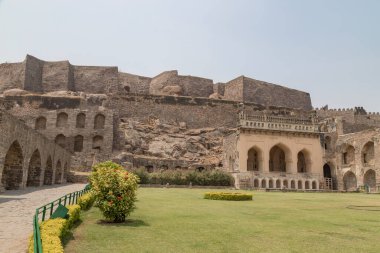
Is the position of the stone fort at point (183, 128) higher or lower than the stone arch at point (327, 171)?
higher

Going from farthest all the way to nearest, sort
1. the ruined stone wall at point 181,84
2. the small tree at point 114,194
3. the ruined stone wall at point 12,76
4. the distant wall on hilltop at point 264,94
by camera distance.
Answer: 1. the ruined stone wall at point 181,84
2. the distant wall on hilltop at point 264,94
3. the ruined stone wall at point 12,76
4. the small tree at point 114,194

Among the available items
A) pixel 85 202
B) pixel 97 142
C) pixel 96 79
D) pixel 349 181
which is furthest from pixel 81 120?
pixel 349 181

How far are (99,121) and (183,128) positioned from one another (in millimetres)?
10631

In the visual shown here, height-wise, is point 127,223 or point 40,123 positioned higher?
point 40,123

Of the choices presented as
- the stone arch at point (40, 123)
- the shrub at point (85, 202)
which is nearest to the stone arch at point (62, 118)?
the stone arch at point (40, 123)

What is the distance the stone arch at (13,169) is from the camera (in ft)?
62.4

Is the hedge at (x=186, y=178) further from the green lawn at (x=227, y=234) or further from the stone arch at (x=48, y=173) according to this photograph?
the green lawn at (x=227, y=234)

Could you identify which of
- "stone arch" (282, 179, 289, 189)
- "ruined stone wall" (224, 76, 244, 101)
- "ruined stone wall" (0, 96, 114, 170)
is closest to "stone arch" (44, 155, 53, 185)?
"ruined stone wall" (0, 96, 114, 170)

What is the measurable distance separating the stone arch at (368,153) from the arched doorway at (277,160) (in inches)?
331

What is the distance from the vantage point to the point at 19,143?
60.5ft

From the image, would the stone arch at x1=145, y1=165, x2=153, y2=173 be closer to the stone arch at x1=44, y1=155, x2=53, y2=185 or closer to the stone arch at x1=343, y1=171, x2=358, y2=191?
the stone arch at x1=44, y1=155, x2=53, y2=185

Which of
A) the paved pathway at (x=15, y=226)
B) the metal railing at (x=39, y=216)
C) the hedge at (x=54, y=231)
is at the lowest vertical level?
the paved pathway at (x=15, y=226)

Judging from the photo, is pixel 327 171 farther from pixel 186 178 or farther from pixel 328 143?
pixel 186 178

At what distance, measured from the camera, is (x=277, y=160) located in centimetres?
3925
